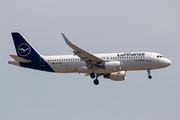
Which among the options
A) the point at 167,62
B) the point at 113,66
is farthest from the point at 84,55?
the point at 167,62

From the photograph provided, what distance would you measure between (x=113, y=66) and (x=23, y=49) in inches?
600

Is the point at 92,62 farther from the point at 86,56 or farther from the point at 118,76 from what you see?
the point at 118,76

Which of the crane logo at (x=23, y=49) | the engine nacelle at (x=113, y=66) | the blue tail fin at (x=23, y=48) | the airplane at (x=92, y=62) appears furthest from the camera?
the crane logo at (x=23, y=49)

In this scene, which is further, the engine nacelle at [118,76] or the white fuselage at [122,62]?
the engine nacelle at [118,76]

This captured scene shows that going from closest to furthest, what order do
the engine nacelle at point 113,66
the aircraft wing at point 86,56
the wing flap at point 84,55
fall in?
the wing flap at point 84,55, the aircraft wing at point 86,56, the engine nacelle at point 113,66

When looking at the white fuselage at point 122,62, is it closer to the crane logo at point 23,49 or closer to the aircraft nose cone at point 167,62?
the aircraft nose cone at point 167,62

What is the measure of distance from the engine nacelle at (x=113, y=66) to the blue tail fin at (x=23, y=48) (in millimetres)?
11434

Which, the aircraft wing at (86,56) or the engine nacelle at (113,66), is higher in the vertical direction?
the aircraft wing at (86,56)

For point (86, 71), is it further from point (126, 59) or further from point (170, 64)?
point (170, 64)

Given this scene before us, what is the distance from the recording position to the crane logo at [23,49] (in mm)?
57203

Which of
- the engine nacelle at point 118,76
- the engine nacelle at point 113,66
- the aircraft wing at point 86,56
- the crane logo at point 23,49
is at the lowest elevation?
the engine nacelle at point 118,76

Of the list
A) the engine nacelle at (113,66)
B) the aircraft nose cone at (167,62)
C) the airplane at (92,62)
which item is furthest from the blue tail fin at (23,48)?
the aircraft nose cone at (167,62)

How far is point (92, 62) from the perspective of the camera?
53.6 meters

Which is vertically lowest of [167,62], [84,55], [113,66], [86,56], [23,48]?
[113,66]
